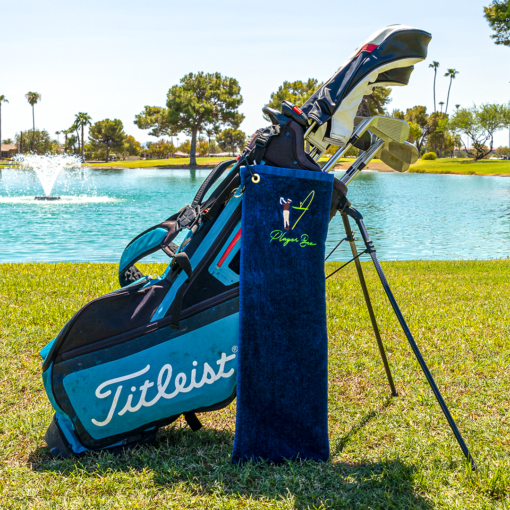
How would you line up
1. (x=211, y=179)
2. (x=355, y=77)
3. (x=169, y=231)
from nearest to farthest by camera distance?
(x=355, y=77), (x=169, y=231), (x=211, y=179)

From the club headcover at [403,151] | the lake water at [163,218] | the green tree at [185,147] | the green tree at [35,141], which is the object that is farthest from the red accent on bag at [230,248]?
the green tree at [185,147]

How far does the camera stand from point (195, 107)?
2552 inches

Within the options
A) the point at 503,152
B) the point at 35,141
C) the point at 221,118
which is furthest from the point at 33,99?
the point at 503,152

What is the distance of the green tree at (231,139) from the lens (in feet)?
291

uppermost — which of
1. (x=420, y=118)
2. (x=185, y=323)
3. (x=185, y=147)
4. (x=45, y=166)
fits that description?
(x=420, y=118)

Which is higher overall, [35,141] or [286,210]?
[35,141]

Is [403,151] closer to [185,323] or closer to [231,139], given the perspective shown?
[185,323]

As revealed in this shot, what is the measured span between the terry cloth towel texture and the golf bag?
0.09 metres

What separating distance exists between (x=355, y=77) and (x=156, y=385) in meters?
1.51

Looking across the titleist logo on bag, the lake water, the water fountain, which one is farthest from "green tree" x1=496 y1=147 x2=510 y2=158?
the titleist logo on bag

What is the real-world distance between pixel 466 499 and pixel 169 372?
1.24m

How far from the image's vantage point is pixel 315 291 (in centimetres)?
217

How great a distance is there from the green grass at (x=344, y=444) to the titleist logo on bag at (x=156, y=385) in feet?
0.90

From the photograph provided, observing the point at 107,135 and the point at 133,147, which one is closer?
the point at 107,135
